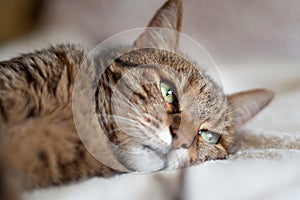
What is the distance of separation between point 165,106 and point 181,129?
45 millimetres

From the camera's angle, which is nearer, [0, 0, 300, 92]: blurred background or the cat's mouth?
the cat's mouth

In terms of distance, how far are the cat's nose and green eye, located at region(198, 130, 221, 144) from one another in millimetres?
34

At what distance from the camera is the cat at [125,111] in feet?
1.90

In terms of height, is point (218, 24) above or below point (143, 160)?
above

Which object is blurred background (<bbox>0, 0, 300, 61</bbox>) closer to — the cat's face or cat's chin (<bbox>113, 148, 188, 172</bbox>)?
the cat's face

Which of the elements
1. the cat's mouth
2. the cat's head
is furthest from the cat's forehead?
the cat's mouth

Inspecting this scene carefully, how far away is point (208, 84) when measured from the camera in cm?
76

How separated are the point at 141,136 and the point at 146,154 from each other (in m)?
0.03

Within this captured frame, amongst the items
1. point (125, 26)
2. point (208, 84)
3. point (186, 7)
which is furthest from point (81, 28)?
point (208, 84)

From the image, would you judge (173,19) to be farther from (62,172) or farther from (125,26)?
(62,172)

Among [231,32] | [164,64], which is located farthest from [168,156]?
[231,32]

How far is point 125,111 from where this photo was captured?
2.18 ft

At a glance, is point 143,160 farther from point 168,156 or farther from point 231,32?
point 231,32

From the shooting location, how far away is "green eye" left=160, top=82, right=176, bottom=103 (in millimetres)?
690
